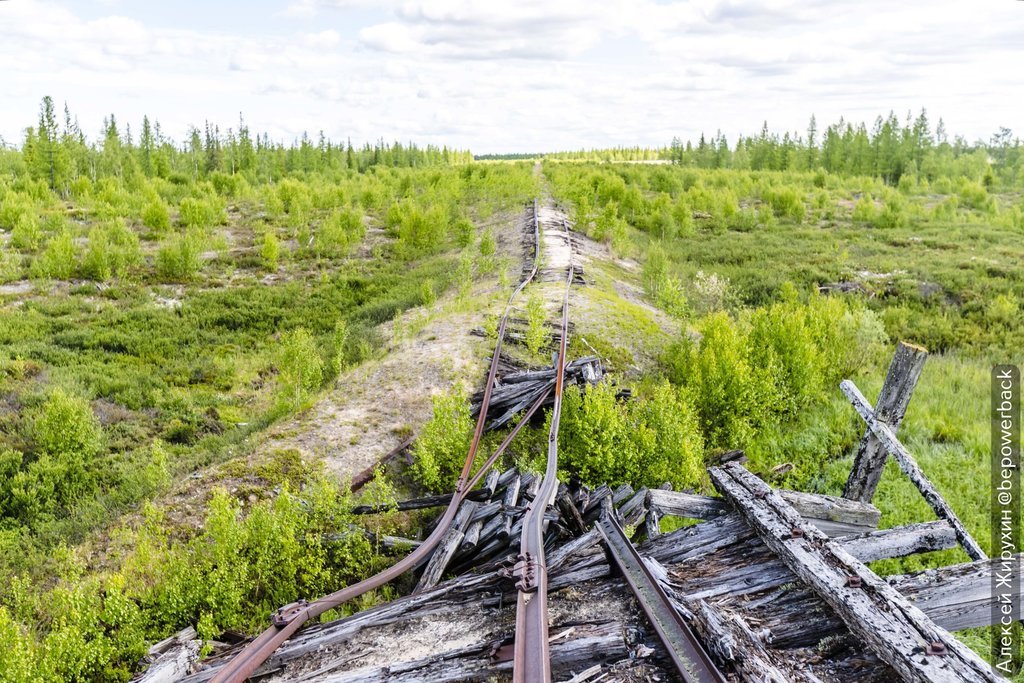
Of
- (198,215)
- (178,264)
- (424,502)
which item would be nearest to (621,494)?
(424,502)

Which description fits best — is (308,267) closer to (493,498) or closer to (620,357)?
(620,357)

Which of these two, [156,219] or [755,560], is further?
[156,219]

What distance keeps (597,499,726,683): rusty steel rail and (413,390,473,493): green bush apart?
264cm

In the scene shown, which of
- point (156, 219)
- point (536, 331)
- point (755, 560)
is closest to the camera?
point (755, 560)

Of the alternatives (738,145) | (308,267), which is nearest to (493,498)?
(308,267)

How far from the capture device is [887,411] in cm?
→ 623

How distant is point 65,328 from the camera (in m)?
17.3

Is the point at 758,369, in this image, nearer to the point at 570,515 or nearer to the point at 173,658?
the point at 570,515

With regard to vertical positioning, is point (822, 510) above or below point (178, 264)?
below

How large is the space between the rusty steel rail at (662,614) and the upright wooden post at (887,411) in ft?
9.35

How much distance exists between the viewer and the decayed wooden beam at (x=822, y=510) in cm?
552

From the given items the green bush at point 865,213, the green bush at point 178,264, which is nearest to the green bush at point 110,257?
the green bush at point 178,264

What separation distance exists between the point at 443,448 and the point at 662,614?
3.84m

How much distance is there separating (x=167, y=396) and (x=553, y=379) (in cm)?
865
